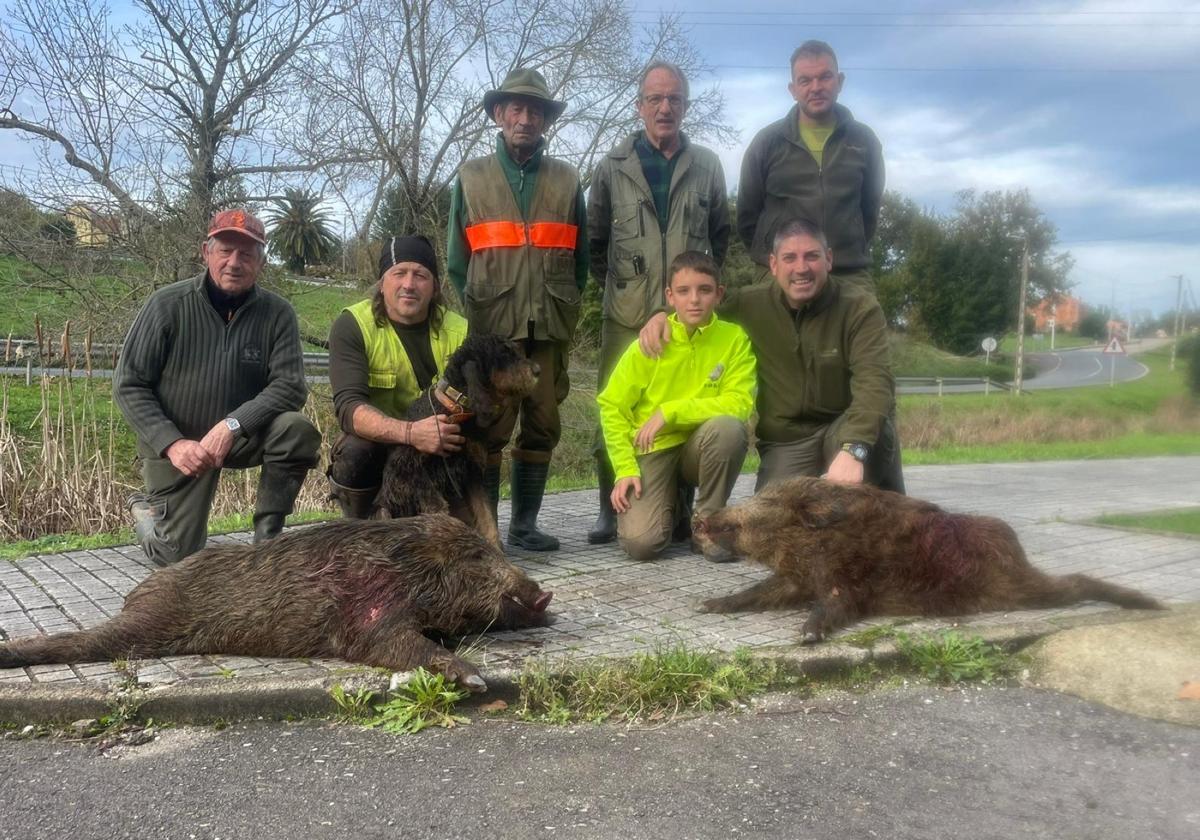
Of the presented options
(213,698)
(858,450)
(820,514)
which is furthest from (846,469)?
(213,698)

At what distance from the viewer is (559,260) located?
6023 millimetres

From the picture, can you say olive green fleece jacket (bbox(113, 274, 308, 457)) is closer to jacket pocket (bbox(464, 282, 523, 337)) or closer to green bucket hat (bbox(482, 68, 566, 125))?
jacket pocket (bbox(464, 282, 523, 337))

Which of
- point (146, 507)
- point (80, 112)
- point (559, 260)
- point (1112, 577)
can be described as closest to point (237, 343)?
point (146, 507)

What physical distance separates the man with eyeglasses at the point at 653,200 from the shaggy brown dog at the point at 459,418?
106 centimetres

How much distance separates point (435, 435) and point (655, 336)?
1.41m

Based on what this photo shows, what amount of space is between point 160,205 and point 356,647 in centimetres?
1025

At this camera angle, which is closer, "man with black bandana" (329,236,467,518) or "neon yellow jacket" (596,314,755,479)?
"man with black bandana" (329,236,467,518)

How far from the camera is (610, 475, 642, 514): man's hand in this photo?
5.71 meters

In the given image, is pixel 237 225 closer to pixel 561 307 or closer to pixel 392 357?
pixel 392 357

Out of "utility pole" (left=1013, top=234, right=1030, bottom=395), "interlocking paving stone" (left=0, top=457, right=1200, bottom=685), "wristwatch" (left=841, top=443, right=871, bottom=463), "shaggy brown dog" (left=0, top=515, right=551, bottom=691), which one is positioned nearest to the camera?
"utility pole" (left=1013, top=234, right=1030, bottom=395)

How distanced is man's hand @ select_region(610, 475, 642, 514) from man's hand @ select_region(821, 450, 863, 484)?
1247 mm

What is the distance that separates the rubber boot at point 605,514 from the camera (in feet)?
A: 21.2

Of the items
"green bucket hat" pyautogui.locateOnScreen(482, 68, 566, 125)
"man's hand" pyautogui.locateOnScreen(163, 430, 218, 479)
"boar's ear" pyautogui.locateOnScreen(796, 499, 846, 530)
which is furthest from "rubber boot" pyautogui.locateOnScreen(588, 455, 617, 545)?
"man's hand" pyautogui.locateOnScreen(163, 430, 218, 479)

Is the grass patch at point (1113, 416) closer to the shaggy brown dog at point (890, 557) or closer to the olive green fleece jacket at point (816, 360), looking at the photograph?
the shaggy brown dog at point (890, 557)
